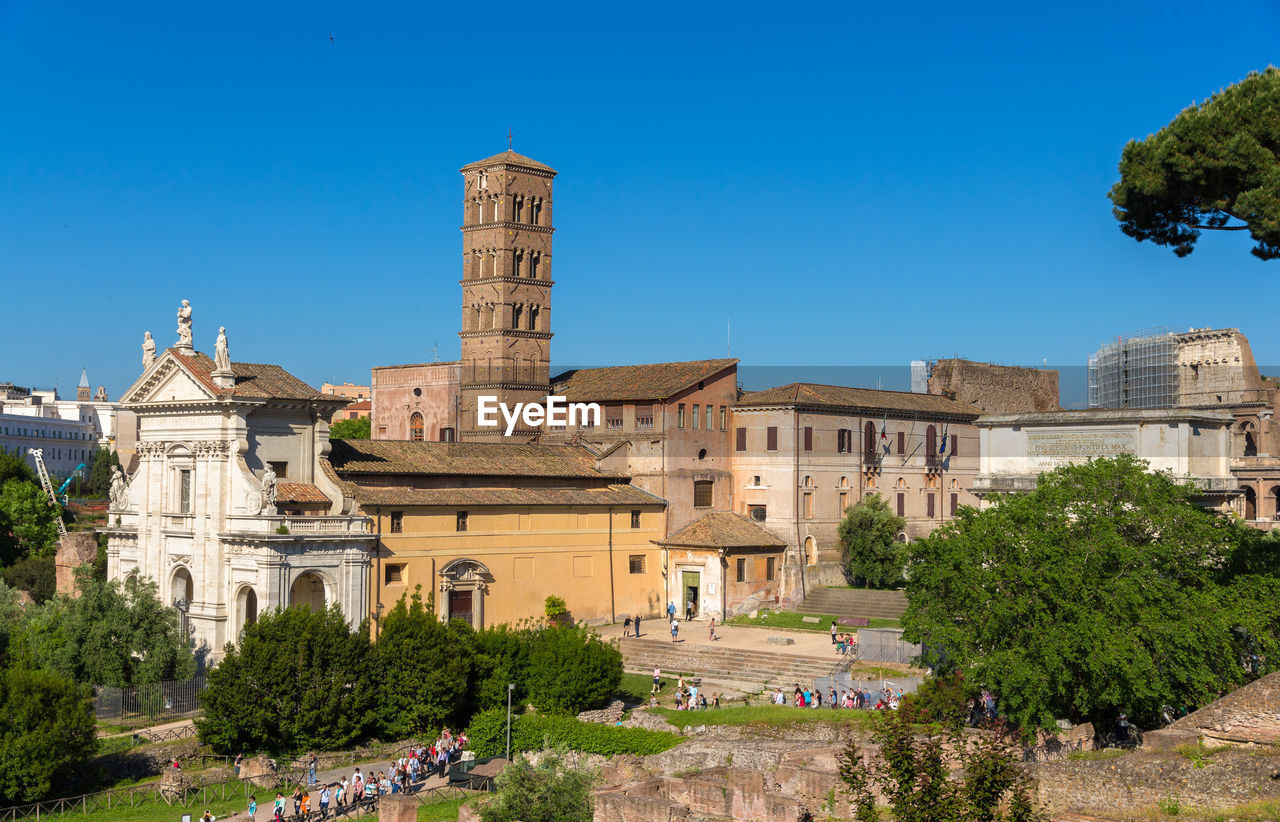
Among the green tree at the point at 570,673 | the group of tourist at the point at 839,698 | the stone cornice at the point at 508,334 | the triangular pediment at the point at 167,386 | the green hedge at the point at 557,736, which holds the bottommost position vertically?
the green hedge at the point at 557,736

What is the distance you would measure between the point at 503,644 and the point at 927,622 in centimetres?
1489

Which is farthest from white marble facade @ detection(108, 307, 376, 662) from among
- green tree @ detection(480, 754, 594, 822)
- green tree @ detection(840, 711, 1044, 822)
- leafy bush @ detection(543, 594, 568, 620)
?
green tree @ detection(840, 711, 1044, 822)

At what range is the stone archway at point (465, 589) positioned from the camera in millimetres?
48469

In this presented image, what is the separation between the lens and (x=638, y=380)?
59.8 metres

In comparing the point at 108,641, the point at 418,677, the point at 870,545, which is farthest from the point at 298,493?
the point at 870,545

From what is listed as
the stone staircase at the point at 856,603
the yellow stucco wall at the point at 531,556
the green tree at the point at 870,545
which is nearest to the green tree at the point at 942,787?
the yellow stucco wall at the point at 531,556

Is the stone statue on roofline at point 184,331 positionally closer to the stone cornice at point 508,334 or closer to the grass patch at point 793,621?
the stone cornice at point 508,334

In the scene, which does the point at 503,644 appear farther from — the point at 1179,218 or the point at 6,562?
the point at 6,562

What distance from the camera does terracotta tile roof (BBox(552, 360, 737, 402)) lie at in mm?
57438

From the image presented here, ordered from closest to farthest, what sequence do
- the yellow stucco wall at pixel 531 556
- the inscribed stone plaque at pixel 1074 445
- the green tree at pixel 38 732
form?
the green tree at pixel 38 732, the inscribed stone plaque at pixel 1074 445, the yellow stucco wall at pixel 531 556

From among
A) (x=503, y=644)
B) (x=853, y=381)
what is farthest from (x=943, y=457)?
(x=503, y=644)

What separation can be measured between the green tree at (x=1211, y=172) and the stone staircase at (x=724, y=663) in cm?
2146

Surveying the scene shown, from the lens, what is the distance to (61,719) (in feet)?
108

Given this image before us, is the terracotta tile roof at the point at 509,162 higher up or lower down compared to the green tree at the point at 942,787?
higher up
